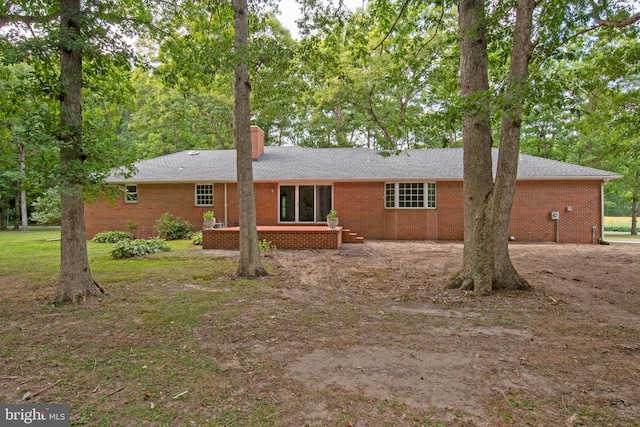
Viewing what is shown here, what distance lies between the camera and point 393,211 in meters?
15.2

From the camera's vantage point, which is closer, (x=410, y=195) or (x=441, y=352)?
(x=441, y=352)

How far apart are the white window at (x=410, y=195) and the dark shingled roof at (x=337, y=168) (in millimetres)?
427

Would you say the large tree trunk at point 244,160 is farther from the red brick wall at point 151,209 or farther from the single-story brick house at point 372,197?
the red brick wall at point 151,209

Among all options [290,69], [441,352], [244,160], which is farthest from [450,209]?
[441,352]

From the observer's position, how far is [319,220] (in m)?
15.9

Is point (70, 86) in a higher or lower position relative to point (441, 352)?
higher

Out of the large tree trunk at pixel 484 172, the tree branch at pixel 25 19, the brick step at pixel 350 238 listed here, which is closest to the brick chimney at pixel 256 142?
the brick step at pixel 350 238

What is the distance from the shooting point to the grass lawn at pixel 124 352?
102 inches

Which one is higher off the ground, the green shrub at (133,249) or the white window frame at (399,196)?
the white window frame at (399,196)

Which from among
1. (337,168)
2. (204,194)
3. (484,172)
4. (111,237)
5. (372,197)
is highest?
(337,168)

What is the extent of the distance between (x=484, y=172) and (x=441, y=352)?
157 inches

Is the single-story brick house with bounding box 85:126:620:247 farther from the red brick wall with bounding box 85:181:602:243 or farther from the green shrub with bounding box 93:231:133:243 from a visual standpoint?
the green shrub with bounding box 93:231:133:243

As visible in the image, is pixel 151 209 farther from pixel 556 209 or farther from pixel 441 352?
pixel 556 209

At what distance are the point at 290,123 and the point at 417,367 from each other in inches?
1278
